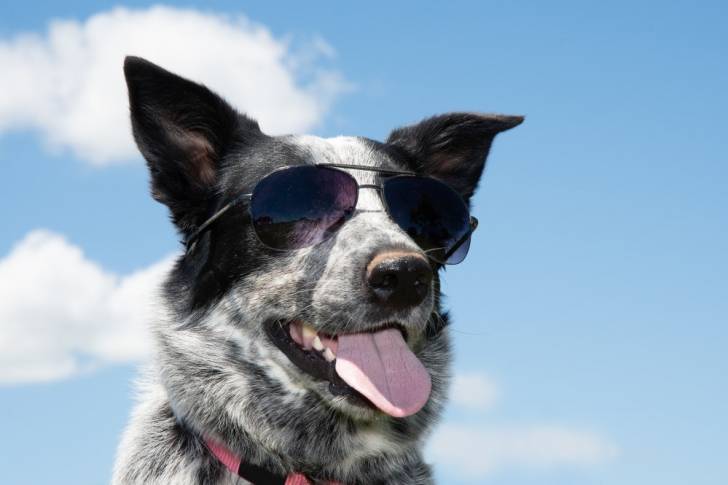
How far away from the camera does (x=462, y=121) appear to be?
226 inches

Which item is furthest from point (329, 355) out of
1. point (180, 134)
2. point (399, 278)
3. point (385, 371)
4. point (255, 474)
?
point (180, 134)

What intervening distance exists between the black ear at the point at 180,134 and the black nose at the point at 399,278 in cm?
119

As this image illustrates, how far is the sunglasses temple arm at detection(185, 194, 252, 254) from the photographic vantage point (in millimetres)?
4845

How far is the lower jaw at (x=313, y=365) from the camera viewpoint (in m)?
4.34

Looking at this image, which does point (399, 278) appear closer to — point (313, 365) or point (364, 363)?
point (364, 363)

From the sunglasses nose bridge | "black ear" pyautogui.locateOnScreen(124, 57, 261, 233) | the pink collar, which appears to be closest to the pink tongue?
the pink collar

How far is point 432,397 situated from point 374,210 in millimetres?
1072

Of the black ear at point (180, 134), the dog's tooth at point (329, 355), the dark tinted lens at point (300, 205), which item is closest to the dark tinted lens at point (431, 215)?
the dark tinted lens at point (300, 205)

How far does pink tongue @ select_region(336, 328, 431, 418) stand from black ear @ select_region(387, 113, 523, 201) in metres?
1.59

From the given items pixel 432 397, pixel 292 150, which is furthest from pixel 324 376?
pixel 292 150

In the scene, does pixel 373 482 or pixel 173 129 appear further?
pixel 173 129

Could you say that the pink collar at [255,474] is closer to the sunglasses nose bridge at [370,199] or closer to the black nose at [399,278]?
the black nose at [399,278]

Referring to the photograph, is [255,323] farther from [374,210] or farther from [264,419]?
[374,210]

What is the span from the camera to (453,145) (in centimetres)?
583
